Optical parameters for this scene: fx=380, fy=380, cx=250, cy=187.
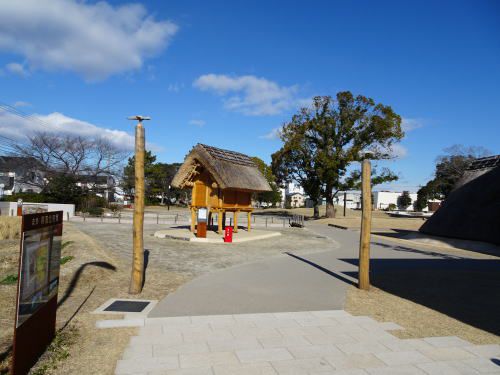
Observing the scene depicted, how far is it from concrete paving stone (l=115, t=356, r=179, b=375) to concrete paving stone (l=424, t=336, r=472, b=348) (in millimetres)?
4070

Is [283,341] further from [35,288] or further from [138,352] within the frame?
[35,288]

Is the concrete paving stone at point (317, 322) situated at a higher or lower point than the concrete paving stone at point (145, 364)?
lower

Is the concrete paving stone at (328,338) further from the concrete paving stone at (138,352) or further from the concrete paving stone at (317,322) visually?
the concrete paving stone at (138,352)

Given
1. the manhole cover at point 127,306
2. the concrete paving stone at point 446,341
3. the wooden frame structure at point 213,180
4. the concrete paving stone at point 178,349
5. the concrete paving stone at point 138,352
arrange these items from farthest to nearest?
the wooden frame structure at point 213,180 → the manhole cover at point 127,306 → the concrete paving stone at point 446,341 → the concrete paving stone at point 178,349 → the concrete paving stone at point 138,352

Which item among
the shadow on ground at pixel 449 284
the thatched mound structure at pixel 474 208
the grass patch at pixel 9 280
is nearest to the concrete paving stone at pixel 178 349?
the shadow on ground at pixel 449 284

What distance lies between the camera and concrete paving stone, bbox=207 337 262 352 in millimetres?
5535

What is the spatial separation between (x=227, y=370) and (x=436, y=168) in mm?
63122

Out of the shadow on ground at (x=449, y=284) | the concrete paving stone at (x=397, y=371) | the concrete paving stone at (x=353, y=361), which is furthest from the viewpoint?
A: the shadow on ground at (x=449, y=284)

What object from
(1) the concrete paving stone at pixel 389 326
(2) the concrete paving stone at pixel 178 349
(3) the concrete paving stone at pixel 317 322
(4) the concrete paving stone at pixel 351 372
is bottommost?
(1) the concrete paving stone at pixel 389 326

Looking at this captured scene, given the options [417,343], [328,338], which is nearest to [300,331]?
[328,338]

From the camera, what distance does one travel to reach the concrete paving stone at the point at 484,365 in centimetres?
503

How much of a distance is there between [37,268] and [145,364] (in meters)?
1.84

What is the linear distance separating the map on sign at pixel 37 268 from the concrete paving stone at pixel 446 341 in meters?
5.86

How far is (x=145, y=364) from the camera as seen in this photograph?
16.0 ft
